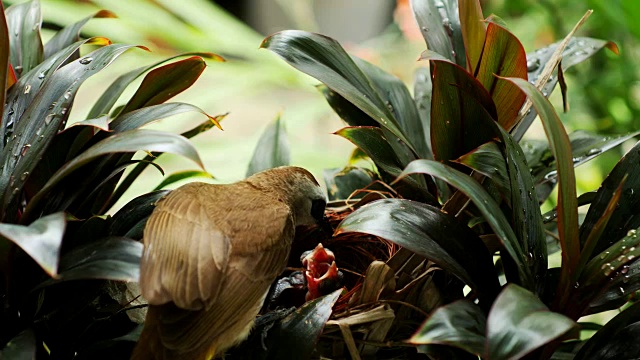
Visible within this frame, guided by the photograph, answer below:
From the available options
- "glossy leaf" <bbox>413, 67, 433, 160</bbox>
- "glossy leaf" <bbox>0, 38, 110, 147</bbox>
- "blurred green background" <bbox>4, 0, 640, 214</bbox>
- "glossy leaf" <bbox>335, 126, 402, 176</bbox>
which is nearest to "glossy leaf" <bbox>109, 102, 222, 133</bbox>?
"glossy leaf" <bbox>0, 38, 110, 147</bbox>

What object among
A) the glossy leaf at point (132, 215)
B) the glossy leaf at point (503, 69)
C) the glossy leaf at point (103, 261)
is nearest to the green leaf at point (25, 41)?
the glossy leaf at point (132, 215)

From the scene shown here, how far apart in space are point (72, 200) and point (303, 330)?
1.09 feet

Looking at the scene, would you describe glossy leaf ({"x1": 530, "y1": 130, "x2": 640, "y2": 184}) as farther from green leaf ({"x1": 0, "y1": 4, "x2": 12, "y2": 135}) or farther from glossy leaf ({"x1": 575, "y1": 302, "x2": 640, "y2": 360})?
green leaf ({"x1": 0, "y1": 4, "x2": 12, "y2": 135})

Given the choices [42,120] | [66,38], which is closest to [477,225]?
[42,120]

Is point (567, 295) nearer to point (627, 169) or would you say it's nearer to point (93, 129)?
point (627, 169)

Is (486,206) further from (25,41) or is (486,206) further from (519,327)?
(25,41)

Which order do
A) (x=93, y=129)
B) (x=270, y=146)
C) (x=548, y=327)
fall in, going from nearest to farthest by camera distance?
(x=548, y=327) → (x=93, y=129) → (x=270, y=146)

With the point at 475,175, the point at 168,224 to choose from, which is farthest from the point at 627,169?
the point at 168,224

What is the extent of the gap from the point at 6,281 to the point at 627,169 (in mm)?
798

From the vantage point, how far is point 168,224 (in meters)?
0.90

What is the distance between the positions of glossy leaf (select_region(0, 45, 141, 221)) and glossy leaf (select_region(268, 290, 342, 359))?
368 millimetres

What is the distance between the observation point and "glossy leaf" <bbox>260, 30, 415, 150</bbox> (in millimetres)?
990

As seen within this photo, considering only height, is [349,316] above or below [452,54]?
below

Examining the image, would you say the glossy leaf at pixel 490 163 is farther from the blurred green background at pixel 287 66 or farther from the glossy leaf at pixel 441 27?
the blurred green background at pixel 287 66
